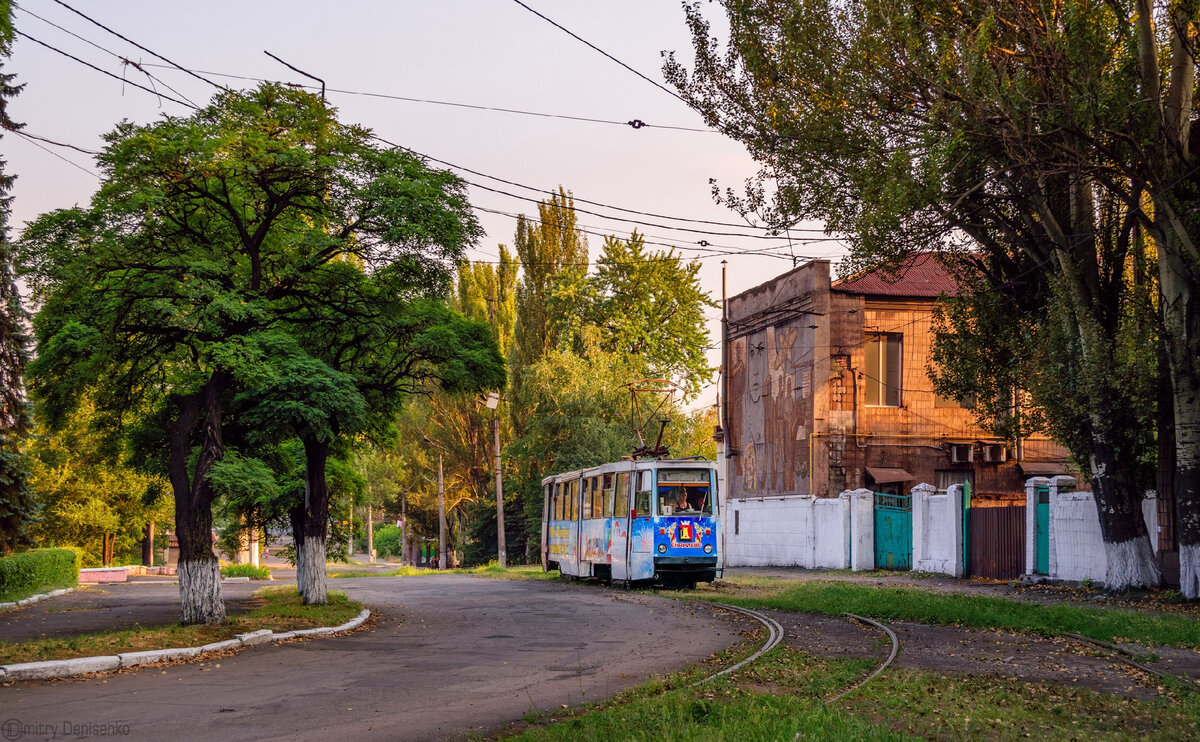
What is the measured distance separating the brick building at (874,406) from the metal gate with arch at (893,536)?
234 inches

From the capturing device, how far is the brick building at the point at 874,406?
41125 millimetres

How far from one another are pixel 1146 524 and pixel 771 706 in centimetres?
1712

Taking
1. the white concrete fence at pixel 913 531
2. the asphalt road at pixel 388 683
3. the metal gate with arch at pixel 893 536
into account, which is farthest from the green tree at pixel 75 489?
the asphalt road at pixel 388 683

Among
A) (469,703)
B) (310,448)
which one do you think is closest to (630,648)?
(469,703)

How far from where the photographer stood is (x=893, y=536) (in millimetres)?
34125

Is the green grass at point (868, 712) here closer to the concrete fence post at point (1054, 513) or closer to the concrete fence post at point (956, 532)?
the concrete fence post at point (1054, 513)

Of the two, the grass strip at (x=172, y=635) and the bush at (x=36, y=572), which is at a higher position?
the grass strip at (x=172, y=635)

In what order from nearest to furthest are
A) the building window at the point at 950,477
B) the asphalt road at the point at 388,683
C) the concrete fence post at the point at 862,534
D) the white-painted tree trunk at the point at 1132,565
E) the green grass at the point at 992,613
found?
the asphalt road at the point at 388,683, the green grass at the point at 992,613, the white-painted tree trunk at the point at 1132,565, the concrete fence post at the point at 862,534, the building window at the point at 950,477

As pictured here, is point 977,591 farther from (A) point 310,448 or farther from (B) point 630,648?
(A) point 310,448

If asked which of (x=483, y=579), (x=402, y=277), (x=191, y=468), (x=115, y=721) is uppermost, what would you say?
(x=402, y=277)

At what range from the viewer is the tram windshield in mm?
28500

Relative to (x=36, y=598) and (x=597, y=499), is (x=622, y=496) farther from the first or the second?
(x=36, y=598)

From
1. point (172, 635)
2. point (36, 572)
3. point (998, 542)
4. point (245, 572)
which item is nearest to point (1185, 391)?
point (998, 542)

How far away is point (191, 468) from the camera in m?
22.0
